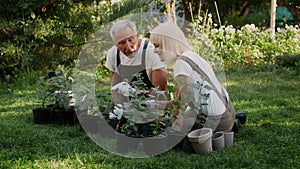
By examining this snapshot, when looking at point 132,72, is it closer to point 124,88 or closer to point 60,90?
point 124,88

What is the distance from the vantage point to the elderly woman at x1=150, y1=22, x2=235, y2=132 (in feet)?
10.0

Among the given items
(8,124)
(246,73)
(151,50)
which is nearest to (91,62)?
(151,50)

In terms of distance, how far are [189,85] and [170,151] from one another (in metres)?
0.45

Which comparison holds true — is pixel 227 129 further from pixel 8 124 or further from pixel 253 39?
pixel 253 39

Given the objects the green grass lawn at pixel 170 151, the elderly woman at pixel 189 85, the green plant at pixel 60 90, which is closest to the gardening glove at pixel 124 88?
the elderly woman at pixel 189 85

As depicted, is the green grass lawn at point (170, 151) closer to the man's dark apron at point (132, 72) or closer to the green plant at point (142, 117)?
the green plant at point (142, 117)

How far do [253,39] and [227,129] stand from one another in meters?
4.50

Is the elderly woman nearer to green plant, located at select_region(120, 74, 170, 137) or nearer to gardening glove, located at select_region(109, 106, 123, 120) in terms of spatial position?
green plant, located at select_region(120, 74, 170, 137)

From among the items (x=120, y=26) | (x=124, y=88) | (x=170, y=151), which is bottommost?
(x=170, y=151)

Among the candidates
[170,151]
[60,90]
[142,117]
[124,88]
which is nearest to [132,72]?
[124,88]

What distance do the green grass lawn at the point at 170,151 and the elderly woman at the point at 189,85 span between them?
0.70 feet

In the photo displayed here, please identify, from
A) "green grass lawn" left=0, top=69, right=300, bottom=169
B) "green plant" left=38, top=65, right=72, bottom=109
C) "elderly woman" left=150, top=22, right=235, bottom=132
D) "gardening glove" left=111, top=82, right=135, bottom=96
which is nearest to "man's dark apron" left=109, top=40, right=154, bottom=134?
"gardening glove" left=111, top=82, right=135, bottom=96

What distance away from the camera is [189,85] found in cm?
305

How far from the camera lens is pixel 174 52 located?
3146mm
